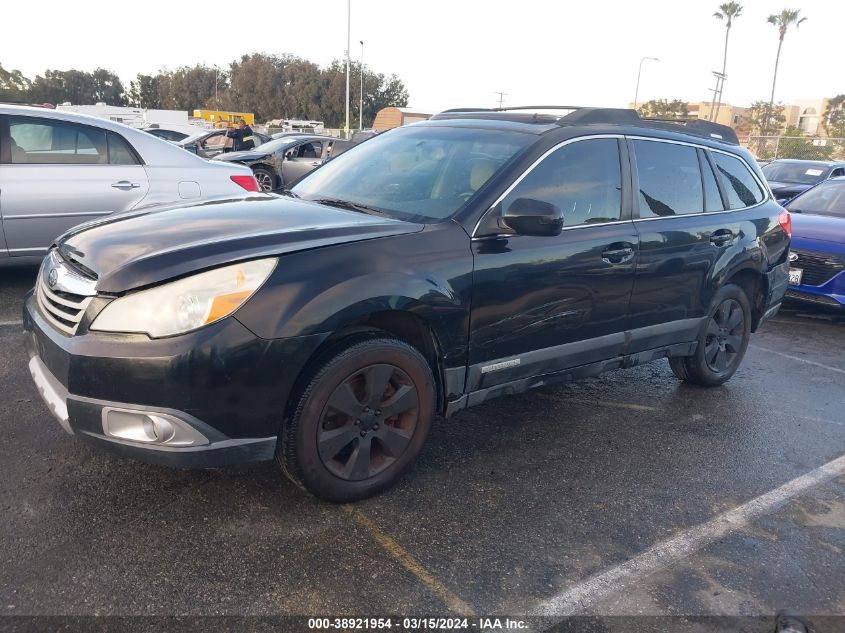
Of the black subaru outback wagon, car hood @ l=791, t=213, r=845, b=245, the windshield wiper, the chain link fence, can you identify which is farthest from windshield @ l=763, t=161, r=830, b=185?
the chain link fence

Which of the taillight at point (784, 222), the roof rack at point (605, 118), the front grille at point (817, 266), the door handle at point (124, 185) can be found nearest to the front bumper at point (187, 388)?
the roof rack at point (605, 118)

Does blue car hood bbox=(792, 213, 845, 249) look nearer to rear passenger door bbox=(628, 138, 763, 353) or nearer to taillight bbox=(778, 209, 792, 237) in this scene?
taillight bbox=(778, 209, 792, 237)

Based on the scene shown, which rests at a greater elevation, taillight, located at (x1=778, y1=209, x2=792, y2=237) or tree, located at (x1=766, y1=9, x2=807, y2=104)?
tree, located at (x1=766, y1=9, x2=807, y2=104)

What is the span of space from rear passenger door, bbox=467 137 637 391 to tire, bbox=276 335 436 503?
38cm

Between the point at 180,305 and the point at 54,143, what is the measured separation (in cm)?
411

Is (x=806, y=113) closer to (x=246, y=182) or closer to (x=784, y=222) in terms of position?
(x=784, y=222)

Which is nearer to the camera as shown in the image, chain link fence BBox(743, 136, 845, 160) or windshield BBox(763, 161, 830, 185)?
windshield BBox(763, 161, 830, 185)

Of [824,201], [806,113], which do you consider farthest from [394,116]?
[806,113]

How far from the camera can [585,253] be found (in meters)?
3.59

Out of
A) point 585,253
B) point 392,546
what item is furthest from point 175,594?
point 585,253

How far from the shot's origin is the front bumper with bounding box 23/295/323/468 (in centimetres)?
247

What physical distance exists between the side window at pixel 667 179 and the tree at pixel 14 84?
73.7 meters

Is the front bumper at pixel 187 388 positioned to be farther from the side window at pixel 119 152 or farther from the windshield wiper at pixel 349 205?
the side window at pixel 119 152

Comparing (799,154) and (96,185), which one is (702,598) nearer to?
(96,185)
